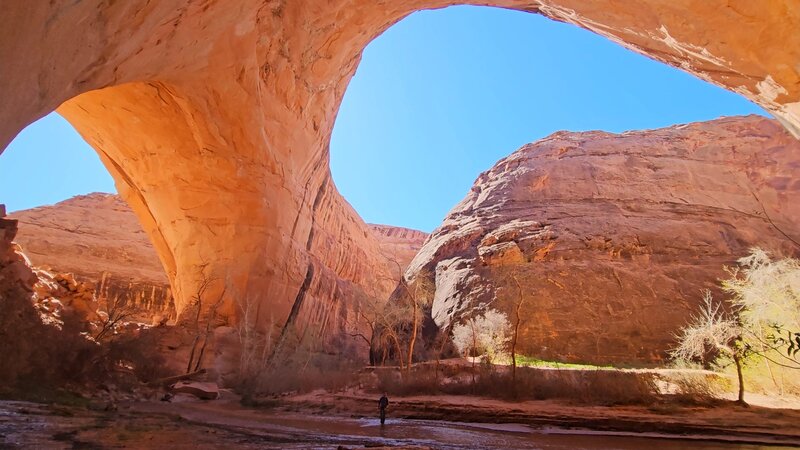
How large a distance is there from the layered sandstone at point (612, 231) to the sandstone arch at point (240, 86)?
35.2 feet

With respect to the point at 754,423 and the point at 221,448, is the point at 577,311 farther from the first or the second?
the point at 221,448

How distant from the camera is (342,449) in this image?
4.26 m

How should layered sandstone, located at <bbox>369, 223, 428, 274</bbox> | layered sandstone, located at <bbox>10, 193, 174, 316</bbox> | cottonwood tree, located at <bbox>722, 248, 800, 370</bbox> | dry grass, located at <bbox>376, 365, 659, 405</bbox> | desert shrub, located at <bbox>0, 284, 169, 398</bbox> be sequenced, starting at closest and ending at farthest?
desert shrub, located at <bbox>0, 284, 169, 398</bbox>, dry grass, located at <bbox>376, 365, 659, 405</bbox>, cottonwood tree, located at <bbox>722, 248, 800, 370</bbox>, layered sandstone, located at <bbox>10, 193, 174, 316</bbox>, layered sandstone, located at <bbox>369, 223, 428, 274</bbox>

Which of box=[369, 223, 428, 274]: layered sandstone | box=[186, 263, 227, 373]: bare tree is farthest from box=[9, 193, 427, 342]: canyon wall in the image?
box=[369, 223, 428, 274]: layered sandstone

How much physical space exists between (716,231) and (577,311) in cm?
1246

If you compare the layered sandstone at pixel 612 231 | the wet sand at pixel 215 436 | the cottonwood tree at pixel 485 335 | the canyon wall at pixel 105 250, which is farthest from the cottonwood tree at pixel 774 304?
the canyon wall at pixel 105 250

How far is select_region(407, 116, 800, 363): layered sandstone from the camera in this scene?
78.8ft

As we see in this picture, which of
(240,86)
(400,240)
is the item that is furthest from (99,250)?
(400,240)

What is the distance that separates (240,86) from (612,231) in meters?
24.6

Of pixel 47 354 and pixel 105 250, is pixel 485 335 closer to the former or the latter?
pixel 47 354

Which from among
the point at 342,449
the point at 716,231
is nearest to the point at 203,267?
the point at 342,449

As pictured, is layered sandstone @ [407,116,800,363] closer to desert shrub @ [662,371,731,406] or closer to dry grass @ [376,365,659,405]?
dry grass @ [376,365,659,405]

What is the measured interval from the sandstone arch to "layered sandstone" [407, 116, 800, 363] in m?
10.7

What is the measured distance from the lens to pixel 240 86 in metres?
14.2
